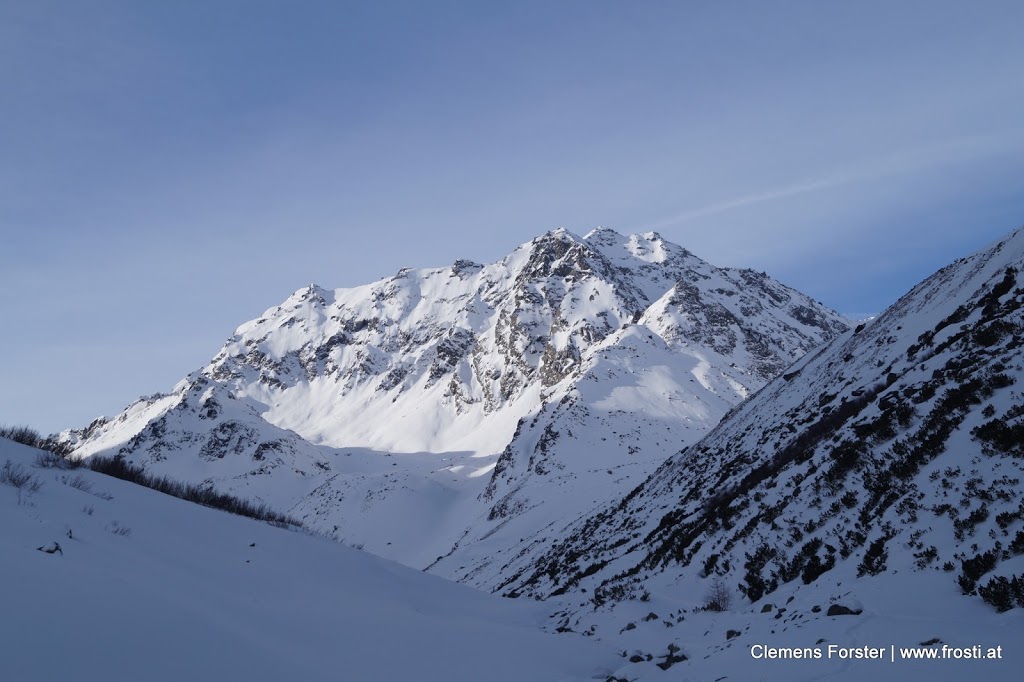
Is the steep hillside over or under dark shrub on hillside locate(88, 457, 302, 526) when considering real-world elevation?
over

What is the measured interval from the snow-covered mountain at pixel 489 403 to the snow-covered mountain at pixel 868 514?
1853 cm

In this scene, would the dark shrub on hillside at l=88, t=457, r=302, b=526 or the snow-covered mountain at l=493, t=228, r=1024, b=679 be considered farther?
the dark shrub on hillside at l=88, t=457, r=302, b=526

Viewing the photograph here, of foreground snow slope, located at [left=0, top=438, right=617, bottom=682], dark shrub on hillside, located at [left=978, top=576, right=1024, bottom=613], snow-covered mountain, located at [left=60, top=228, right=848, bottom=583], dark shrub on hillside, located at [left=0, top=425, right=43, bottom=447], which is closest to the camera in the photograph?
foreground snow slope, located at [left=0, top=438, right=617, bottom=682]

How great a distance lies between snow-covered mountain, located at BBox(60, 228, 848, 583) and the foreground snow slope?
14.7 m

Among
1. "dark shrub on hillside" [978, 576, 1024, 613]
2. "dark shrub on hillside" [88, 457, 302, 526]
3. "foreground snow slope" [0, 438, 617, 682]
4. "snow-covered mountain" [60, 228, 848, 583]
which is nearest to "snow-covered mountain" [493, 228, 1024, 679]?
"dark shrub on hillside" [978, 576, 1024, 613]

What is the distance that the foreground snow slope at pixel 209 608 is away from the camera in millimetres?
5238

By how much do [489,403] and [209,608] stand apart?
123259 millimetres

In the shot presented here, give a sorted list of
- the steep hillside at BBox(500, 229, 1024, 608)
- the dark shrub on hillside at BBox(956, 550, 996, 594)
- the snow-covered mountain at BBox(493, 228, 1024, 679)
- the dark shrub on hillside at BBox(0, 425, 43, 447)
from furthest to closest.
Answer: the dark shrub on hillside at BBox(0, 425, 43, 447), the steep hillside at BBox(500, 229, 1024, 608), the snow-covered mountain at BBox(493, 228, 1024, 679), the dark shrub on hillside at BBox(956, 550, 996, 594)

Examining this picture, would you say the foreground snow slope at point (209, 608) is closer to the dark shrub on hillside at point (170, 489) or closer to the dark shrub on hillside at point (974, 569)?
the dark shrub on hillside at point (974, 569)

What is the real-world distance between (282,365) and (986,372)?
200733mm

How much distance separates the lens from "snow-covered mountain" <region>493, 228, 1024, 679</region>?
7668 mm

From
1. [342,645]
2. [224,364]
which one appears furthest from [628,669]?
[224,364]

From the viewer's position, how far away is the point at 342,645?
787cm

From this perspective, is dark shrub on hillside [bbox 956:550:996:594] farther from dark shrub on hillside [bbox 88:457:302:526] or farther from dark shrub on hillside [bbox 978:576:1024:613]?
dark shrub on hillside [bbox 88:457:302:526]
